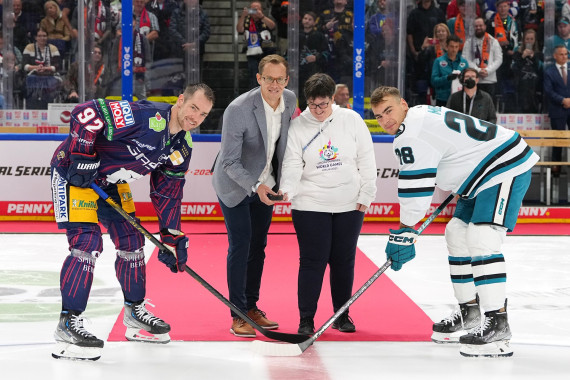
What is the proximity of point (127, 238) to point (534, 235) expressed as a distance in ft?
15.8

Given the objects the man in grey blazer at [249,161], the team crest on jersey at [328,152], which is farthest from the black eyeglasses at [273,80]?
the team crest on jersey at [328,152]

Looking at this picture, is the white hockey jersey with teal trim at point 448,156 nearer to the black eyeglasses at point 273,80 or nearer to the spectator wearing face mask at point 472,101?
the black eyeglasses at point 273,80

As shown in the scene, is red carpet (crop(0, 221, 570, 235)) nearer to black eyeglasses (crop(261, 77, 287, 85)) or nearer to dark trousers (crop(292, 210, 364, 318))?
dark trousers (crop(292, 210, 364, 318))

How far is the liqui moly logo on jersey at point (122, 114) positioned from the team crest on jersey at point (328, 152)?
41.8 inches

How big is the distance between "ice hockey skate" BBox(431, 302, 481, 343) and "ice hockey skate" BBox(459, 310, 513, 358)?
27 cm

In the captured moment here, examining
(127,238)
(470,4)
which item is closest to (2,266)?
(127,238)

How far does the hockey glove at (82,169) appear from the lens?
4.10m

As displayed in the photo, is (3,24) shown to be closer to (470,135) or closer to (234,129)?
(234,129)

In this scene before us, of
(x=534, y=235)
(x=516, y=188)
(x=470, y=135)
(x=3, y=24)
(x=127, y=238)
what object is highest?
(x=3, y=24)

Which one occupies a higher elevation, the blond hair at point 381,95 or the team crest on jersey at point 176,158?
the blond hair at point 381,95

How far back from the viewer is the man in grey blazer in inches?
181

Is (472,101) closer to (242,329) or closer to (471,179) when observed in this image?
(471,179)

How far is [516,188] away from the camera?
430 cm

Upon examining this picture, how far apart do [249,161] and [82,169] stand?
98cm
